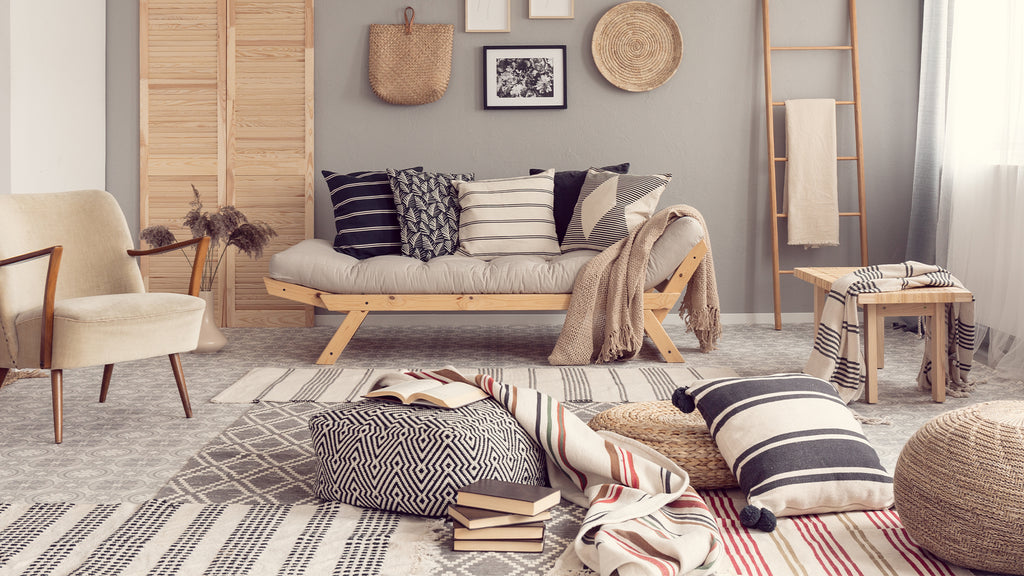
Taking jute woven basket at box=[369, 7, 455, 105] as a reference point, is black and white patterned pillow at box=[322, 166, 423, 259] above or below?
below

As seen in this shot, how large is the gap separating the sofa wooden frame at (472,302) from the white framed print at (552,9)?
176cm

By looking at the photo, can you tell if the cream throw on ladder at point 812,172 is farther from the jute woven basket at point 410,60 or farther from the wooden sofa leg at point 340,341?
the wooden sofa leg at point 340,341

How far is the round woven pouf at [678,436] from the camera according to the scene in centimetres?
230

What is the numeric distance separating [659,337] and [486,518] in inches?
91.6

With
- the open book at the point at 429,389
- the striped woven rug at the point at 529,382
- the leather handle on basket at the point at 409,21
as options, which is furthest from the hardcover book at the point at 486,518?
the leather handle on basket at the point at 409,21

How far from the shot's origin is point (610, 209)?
4348mm

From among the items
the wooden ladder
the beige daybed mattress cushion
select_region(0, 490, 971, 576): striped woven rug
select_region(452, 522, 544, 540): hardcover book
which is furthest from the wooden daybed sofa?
select_region(452, 522, 544, 540): hardcover book

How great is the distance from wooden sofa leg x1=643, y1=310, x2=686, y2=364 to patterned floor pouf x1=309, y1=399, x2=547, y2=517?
1909 millimetres

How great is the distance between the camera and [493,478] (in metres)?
2.14

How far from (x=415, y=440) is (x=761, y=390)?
2.93ft

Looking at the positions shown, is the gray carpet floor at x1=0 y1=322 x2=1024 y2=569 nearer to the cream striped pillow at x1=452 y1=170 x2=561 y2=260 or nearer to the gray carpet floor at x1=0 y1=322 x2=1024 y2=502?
the gray carpet floor at x1=0 y1=322 x2=1024 y2=502

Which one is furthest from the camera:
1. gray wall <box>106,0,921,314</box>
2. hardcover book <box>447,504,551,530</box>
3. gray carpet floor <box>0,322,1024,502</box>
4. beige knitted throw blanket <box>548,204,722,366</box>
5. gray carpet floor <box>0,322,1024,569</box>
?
gray wall <box>106,0,921,314</box>

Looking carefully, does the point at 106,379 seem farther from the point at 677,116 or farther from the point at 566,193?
the point at 677,116

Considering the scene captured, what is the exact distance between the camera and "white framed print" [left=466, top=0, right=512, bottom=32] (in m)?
5.06
